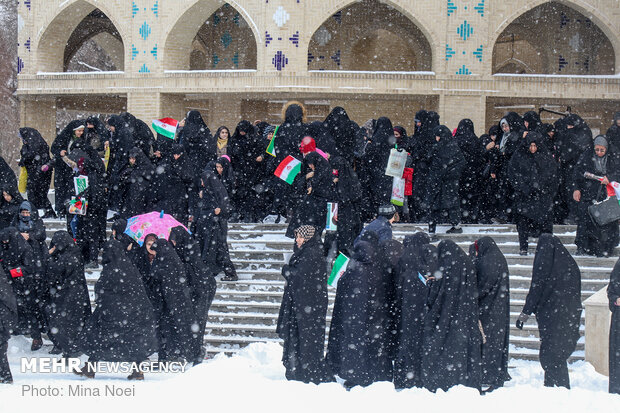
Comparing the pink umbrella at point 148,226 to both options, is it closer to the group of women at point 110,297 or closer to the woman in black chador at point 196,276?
the group of women at point 110,297

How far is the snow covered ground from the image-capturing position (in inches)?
242

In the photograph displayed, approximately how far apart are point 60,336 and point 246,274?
2708 mm

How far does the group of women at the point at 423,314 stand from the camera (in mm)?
6598

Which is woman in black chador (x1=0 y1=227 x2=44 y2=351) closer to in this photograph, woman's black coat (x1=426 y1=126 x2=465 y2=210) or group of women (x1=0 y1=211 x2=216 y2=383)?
group of women (x1=0 y1=211 x2=216 y2=383)

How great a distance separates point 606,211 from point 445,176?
212 centimetres

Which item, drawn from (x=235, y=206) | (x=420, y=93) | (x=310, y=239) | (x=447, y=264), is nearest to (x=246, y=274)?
(x=235, y=206)

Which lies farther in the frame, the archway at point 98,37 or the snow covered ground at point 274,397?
Result: the archway at point 98,37

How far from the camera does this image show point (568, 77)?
16.3 m

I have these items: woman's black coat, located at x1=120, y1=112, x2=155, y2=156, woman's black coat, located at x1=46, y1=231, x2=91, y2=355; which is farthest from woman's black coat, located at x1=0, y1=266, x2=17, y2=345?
woman's black coat, located at x1=120, y1=112, x2=155, y2=156

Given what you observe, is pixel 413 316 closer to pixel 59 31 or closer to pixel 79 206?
pixel 79 206

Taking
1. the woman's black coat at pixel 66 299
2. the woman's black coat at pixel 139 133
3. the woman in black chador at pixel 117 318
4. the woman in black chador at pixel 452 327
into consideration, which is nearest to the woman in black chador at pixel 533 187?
the woman in black chador at pixel 452 327

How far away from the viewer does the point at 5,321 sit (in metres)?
6.74

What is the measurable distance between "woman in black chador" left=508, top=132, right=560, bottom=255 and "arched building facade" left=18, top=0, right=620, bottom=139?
6262 mm

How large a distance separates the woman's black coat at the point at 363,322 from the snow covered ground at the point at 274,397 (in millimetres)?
270
